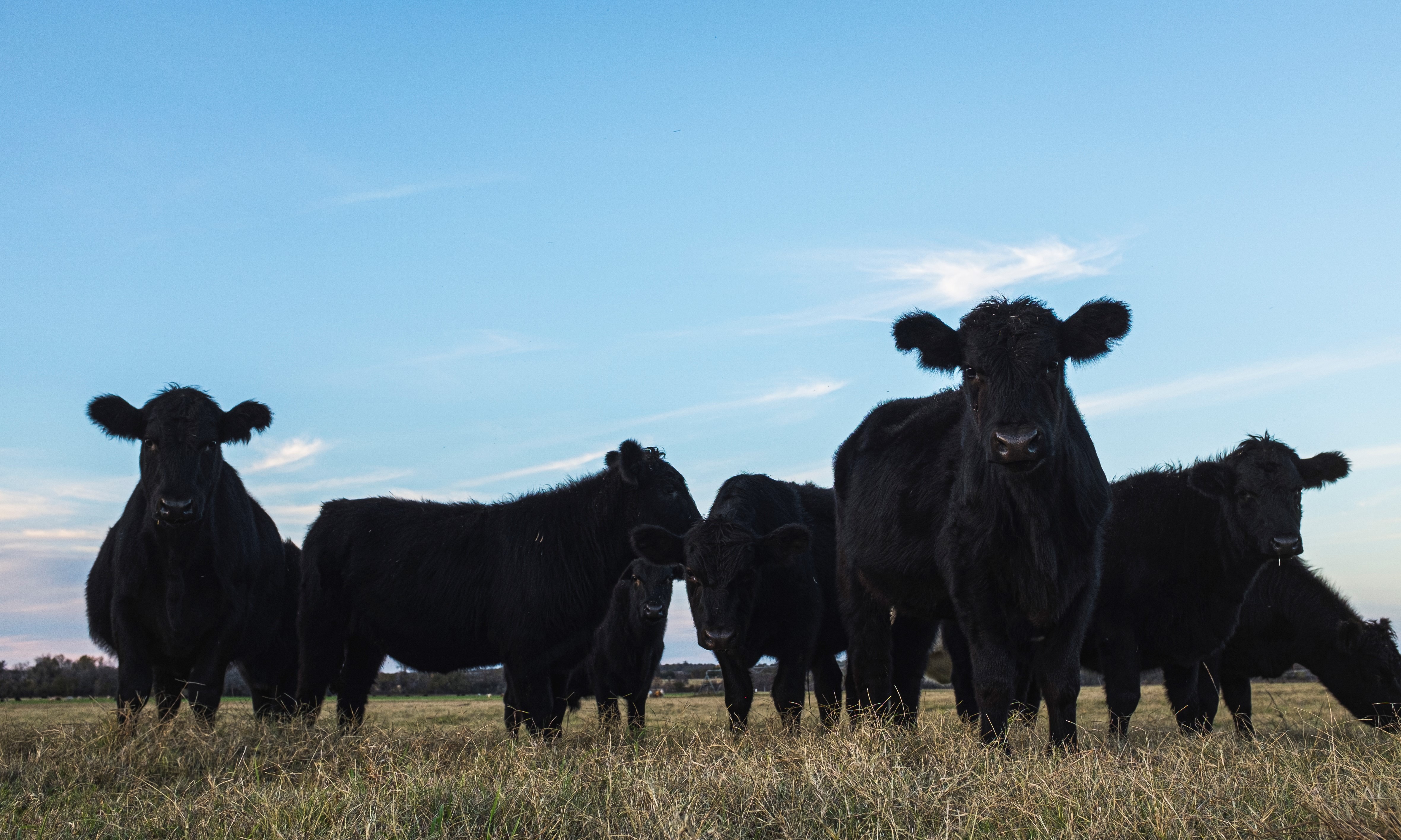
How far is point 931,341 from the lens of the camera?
7113 millimetres

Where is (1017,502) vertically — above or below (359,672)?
above

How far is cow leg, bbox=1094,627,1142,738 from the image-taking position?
868 cm

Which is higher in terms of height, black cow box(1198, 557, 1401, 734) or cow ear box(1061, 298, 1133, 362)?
cow ear box(1061, 298, 1133, 362)

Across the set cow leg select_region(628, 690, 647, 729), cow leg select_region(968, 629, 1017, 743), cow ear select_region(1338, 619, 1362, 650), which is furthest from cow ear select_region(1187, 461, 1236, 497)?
cow leg select_region(628, 690, 647, 729)

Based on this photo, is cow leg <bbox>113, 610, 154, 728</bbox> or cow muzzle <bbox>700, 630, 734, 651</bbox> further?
cow leg <bbox>113, 610, 154, 728</bbox>

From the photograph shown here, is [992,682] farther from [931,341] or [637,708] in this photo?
[637,708]

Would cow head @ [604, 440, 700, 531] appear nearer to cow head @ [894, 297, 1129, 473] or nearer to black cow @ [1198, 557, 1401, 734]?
cow head @ [894, 297, 1129, 473]

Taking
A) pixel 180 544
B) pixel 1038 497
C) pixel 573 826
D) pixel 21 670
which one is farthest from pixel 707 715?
pixel 21 670

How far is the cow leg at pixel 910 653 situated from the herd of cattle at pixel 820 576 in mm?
28

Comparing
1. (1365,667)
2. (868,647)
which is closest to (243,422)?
(868,647)

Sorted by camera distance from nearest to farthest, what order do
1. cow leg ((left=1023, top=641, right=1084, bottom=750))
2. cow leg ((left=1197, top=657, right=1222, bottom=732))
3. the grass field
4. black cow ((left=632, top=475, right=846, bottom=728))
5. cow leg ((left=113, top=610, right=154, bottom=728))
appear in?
1. the grass field
2. cow leg ((left=1023, top=641, right=1084, bottom=750))
3. black cow ((left=632, top=475, right=846, bottom=728))
4. cow leg ((left=113, top=610, right=154, bottom=728))
5. cow leg ((left=1197, top=657, right=1222, bottom=732))

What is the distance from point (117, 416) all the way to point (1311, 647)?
12050 millimetres

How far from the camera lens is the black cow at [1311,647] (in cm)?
1138

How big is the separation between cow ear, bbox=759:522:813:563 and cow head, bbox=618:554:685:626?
1305 mm
